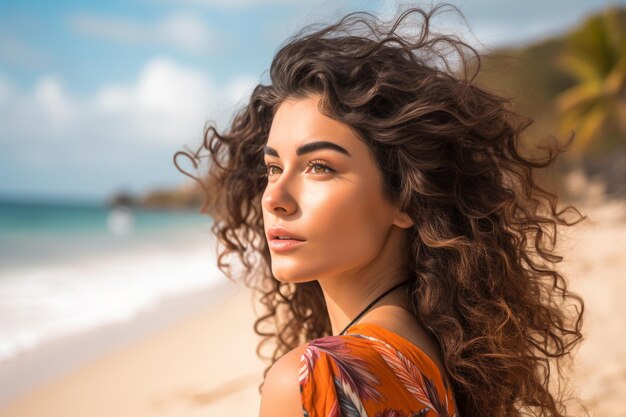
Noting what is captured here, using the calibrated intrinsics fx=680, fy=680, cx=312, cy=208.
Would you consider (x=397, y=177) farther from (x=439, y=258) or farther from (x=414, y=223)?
(x=439, y=258)

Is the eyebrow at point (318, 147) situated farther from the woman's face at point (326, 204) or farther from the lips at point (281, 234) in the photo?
the lips at point (281, 234)

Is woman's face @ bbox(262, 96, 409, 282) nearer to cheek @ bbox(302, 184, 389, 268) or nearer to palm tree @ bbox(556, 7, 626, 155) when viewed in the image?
cheek @ bbox(302, 184, 389, 268)

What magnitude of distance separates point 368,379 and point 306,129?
0.82 metres

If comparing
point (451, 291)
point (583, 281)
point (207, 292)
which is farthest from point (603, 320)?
point (207, 292)

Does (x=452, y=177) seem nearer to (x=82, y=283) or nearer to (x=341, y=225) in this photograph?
(x=341, y=225)

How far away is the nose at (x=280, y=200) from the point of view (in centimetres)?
199

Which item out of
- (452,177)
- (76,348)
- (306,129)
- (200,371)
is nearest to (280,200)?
(306,129)

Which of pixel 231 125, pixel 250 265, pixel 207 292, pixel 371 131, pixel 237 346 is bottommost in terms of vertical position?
pixel 371 131

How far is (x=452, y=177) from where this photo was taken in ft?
7.14

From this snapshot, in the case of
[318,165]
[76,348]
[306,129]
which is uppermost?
[76,348]

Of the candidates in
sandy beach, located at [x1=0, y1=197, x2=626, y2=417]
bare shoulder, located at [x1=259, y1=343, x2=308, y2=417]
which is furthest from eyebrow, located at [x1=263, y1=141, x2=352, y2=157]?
sandy beach, located at [x1=0, y1=197, x2=626, y2=417]

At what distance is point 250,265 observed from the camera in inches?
123

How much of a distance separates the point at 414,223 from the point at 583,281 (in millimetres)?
6867

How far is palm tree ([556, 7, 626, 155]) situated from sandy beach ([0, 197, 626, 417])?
16.0 meters
